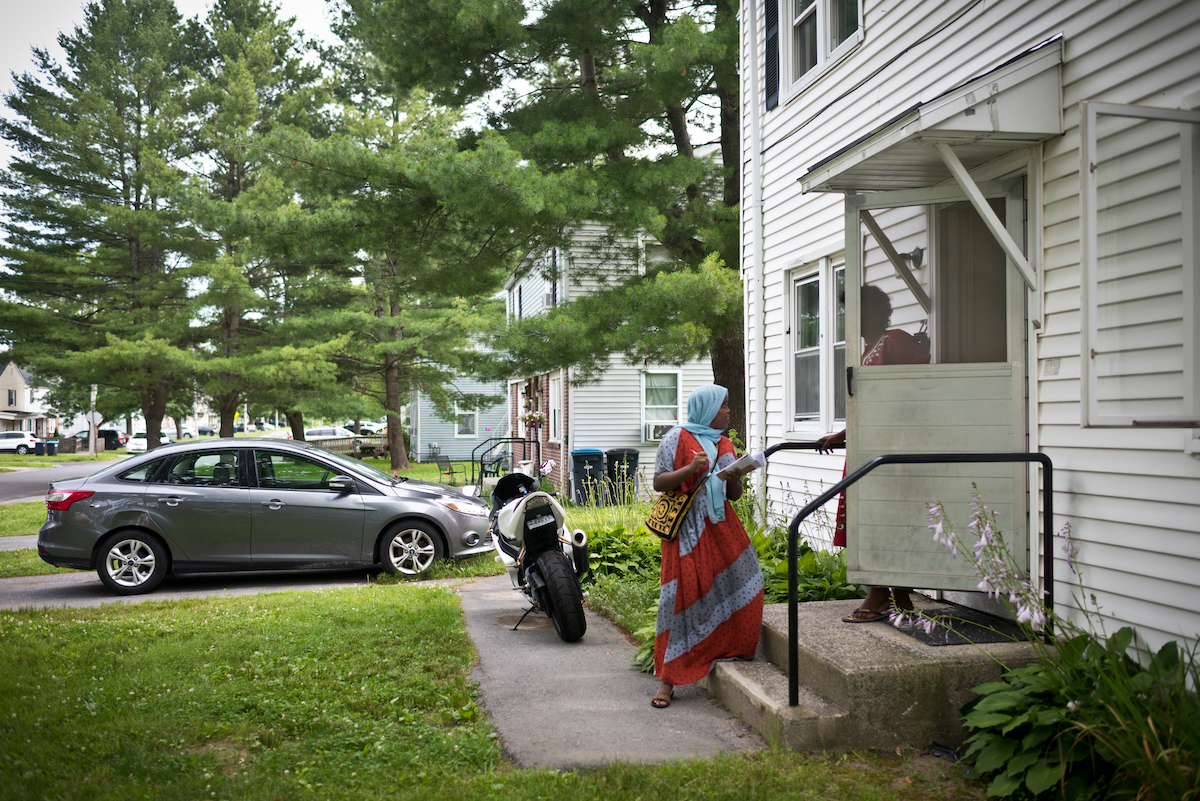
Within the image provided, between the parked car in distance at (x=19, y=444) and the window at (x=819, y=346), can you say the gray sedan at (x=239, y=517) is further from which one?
the parked car in distance at (x=19, y=444)

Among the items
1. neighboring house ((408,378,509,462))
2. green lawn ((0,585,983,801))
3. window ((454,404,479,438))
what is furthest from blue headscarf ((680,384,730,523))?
window ((454,404,479,438))

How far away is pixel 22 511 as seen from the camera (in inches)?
693

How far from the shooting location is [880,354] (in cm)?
534

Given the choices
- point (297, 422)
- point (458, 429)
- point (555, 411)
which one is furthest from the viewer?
point (458, 429)

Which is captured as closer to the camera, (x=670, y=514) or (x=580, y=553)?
(x=670, y=514)

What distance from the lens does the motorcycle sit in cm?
667

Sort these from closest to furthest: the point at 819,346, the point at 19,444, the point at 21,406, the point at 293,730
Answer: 1. the point at 293,730
2. the point at 819,346
3. the point at 19,444
4. the point at 21,406

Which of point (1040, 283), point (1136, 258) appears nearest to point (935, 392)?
point (1040, 283)

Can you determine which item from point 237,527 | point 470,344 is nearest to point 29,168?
point 470,344

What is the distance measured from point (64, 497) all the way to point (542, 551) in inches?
220

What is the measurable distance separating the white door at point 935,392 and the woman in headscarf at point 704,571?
2.30 ft

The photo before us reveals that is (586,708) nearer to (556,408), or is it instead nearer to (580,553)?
(580,553)

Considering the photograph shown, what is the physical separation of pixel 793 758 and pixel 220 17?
34.3 metres

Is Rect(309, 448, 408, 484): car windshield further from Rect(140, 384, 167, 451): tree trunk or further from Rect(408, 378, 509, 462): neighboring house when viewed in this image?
Rect(408, 378, 509, 462): neighboring house
